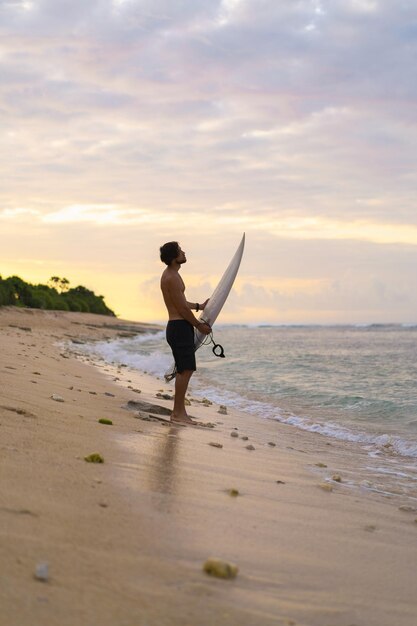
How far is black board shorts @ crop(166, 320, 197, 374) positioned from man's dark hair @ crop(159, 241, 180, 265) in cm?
74

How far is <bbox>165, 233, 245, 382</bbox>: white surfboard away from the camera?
8.77 meters

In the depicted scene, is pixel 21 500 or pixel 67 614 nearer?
pixel 67 614

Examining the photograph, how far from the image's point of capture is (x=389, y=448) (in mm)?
8125

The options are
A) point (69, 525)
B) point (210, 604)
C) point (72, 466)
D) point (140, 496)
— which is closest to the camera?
point (210, 604)

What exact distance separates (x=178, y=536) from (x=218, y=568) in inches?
15.4

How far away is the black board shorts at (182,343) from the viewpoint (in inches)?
299

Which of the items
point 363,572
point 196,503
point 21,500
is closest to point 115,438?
point 196,503

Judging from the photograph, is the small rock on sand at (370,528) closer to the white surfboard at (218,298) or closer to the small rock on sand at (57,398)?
the small rock on sand at (57,398)

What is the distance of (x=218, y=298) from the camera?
9.39 meters

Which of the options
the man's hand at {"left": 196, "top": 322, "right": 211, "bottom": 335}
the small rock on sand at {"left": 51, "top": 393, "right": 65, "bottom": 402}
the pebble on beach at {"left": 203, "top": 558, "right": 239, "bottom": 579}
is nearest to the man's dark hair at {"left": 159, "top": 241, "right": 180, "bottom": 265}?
the man's hand at {"left": 196, "top": 322, "right": 211, "bottom": 335}

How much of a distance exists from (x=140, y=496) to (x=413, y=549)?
5.09 ft

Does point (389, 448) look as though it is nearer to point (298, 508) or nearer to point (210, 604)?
point (298, 508)

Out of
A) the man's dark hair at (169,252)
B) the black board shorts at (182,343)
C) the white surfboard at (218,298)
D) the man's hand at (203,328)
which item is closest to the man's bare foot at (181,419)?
the black board shorts at (182,343)

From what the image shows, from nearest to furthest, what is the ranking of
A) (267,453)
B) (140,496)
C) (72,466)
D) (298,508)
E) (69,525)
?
(69,525) < (140,496) < (72,466) < (298,508) < (267,453)
